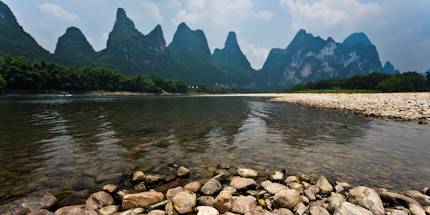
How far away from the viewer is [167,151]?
329 inches

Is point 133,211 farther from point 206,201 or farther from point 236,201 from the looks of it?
point 236,201

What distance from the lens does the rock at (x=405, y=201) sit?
367cm

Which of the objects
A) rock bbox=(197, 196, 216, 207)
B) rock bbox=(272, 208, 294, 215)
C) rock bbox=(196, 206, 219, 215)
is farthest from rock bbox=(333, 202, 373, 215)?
rock bbox=(197, 196, 216, 207)

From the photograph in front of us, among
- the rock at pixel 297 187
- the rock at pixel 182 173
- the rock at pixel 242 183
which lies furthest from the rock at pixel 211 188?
the rock at pixel 297 187

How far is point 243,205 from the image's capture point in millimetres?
4062

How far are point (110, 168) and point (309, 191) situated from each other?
6.74 m

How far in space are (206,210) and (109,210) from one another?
89.6 inches

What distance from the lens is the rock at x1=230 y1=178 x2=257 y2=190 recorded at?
Answer: 16.4 ft

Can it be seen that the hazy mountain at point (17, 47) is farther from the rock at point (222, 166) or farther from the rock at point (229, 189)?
the rock at point (229, 189)

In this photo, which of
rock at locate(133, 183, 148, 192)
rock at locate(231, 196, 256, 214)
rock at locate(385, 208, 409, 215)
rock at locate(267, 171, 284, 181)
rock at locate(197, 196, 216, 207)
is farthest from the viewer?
rock at locate(267, 171, 284, 181)

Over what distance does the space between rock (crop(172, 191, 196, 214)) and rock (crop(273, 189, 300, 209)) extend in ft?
6.76

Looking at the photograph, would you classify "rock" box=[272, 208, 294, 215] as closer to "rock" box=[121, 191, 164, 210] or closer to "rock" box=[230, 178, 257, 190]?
"rock" box=[230, 178, 257, 190]

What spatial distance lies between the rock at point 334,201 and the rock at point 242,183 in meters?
1.87

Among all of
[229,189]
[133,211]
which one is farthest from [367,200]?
[133,211]
